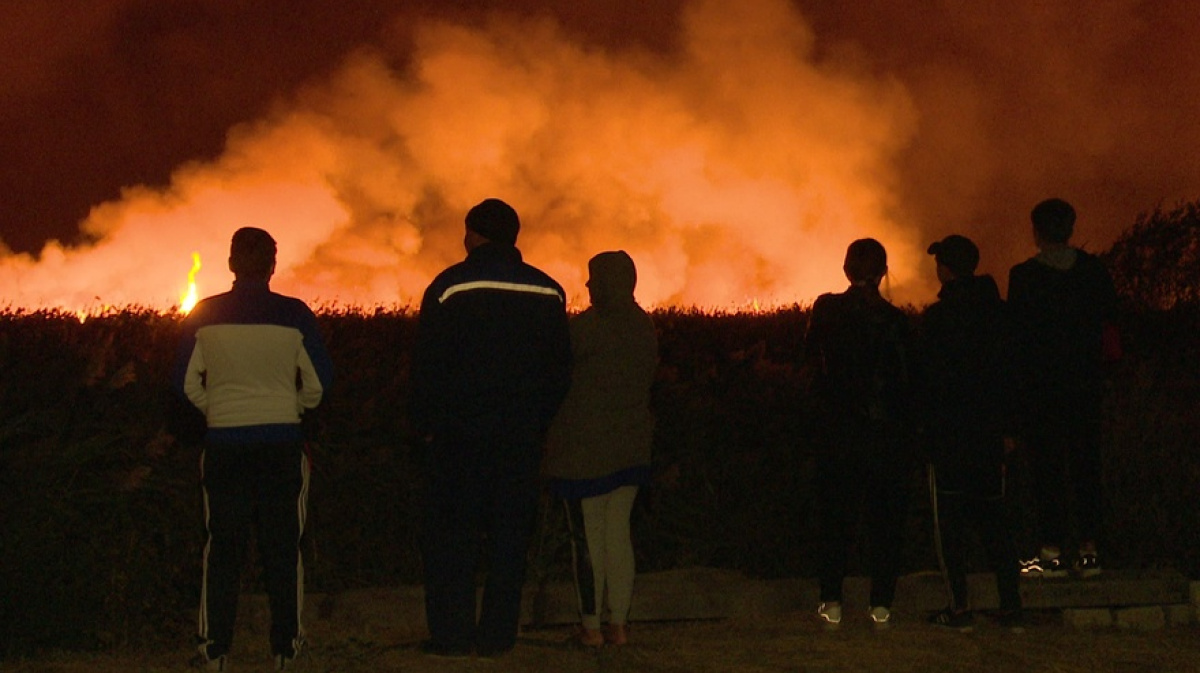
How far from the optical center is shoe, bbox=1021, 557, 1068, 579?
8906 mm

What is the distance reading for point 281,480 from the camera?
7141 mm

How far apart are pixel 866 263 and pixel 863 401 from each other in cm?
68

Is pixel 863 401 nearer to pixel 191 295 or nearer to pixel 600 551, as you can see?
pixel 600 551

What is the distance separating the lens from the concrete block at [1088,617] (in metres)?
8.88

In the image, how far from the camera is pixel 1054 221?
8.63 metres

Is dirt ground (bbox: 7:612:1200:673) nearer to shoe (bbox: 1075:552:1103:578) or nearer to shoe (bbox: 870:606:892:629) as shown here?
shoe (bbox: 870:606:892:629)

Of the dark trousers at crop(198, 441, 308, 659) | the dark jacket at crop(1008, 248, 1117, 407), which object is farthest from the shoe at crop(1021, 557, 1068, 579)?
the dark trousers at crop(198, 441, 308, 659)

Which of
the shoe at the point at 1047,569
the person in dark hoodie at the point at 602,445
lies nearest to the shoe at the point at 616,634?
the person in dark hoodie at the point at 602,445

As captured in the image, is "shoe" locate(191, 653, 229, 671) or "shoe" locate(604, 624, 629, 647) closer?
"shoe" locate(191, 653, 229, 671)

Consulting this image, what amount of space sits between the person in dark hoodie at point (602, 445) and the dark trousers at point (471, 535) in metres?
0.32

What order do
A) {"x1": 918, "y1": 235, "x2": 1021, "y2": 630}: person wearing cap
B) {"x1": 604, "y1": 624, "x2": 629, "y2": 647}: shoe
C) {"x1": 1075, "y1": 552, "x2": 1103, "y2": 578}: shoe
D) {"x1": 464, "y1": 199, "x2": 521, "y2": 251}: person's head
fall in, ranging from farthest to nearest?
{"x1": 1075, "y1": 552, "x2": 1103, "y2": 578}: shoe → {"x1": 918, "y1": 235, "x2": 1021, "y2": 630}: person wearing cap → {"x1": 604, "y1": 624, "x2": 629, "y2": 647}: shoe → {"x1": 464, "y1": 199, "x2": 521, "y2": 251}: person's head

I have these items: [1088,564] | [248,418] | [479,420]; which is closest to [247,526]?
[248,418]

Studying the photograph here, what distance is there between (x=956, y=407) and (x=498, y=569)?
96.4 inches

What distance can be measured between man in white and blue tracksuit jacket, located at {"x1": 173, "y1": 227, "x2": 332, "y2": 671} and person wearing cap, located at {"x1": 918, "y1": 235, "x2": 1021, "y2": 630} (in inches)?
120
